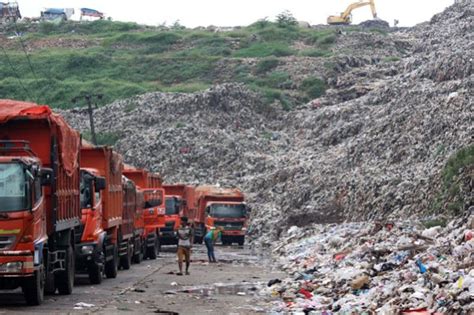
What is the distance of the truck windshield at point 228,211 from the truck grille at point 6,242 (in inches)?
1275

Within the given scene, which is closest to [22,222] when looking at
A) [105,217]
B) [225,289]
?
[225,289]

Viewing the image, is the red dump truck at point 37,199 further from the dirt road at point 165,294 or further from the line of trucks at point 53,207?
the dirt road at point 165,294

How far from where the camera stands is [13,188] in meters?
16.3

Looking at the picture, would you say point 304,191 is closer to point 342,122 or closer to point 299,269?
point 342,122

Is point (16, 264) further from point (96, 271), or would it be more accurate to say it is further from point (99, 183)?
point (96, 271)

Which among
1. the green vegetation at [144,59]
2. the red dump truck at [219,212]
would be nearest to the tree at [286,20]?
the green vegetation at [144,59]

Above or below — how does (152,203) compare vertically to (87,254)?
above

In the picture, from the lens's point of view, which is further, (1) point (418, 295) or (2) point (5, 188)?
(2) point (5, 188)

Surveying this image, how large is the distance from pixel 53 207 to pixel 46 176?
1.11m

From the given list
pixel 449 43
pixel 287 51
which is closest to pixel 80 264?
pixel 449 43

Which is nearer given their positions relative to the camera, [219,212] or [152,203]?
[152,203]

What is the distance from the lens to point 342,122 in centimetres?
5922

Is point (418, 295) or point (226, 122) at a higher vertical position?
point (226, 122)

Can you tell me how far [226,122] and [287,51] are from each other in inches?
1363
